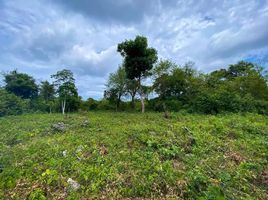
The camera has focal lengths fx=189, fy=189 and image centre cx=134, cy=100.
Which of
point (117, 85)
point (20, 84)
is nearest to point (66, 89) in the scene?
point (117, 85)

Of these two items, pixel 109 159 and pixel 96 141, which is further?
pixel 96 141

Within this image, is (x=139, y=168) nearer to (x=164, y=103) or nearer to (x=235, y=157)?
(x=235, y=157)

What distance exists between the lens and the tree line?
525 inches

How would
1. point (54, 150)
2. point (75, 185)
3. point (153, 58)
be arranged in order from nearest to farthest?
point (75, 185) < point (54, 150) < point (153, 58)

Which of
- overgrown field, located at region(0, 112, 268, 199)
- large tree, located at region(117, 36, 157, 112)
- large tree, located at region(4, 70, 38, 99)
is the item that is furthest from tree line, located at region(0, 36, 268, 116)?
overgrown field, located at region(0, 112, 268, 199)

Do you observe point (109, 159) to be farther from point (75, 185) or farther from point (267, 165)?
point (267, 165)

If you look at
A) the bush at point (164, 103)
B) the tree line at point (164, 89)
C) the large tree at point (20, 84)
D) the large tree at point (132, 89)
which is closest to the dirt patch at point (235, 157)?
the tree line at point (164, 89)

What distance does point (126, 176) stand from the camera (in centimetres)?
373

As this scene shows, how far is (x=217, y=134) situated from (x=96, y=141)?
4.21 metres

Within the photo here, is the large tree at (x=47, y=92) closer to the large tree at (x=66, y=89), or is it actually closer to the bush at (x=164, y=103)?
Result: the large tree at (x=66, y=89)

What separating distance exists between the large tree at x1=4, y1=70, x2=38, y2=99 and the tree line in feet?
14.1

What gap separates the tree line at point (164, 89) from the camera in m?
13.3

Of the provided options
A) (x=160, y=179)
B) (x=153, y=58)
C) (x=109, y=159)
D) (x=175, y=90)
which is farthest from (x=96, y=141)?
(x=175, y=90)

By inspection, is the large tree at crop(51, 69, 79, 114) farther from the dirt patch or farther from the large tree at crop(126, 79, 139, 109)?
the dirt patch
